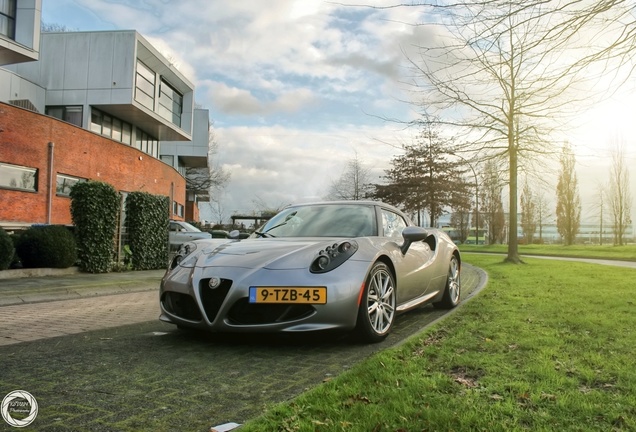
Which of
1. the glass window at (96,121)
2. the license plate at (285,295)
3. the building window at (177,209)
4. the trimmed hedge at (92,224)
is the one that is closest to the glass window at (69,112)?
the glass window at (96,121)

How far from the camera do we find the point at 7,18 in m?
18.2

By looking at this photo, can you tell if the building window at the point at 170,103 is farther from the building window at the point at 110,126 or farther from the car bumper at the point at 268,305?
the car bumper at the point at 268,305

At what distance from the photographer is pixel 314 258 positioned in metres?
4.12

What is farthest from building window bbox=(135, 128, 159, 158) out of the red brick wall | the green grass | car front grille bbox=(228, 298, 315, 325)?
car front grille bbox=(228, 298, 315, 325)

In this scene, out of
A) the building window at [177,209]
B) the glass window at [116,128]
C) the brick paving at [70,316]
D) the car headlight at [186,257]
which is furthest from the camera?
the building window at [177,209]

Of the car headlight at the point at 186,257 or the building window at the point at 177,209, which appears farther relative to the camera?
the building window at the point at 177,209

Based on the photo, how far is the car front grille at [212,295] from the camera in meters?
3.96

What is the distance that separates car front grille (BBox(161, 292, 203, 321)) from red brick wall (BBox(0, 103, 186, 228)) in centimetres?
1540

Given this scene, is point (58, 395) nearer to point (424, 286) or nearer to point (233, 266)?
point (233, 266)

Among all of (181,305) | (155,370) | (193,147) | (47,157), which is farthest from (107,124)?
(155,370)

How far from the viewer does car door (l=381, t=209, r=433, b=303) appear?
5.00 meters

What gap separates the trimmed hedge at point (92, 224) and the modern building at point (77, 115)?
565 cm

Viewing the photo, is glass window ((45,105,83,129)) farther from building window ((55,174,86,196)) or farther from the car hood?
the car hood

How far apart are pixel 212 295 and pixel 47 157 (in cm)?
1780
